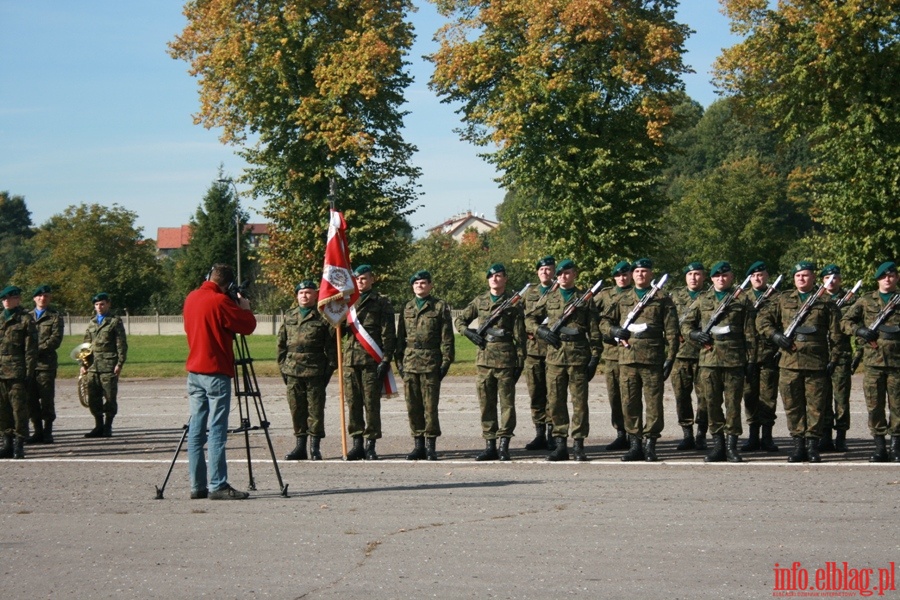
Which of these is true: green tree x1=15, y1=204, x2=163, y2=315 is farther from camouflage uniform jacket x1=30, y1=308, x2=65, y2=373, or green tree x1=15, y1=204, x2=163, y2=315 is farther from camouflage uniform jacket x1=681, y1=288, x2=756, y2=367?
camouflage uniform jacket x1=681, y1=288, x2=756, y2=367

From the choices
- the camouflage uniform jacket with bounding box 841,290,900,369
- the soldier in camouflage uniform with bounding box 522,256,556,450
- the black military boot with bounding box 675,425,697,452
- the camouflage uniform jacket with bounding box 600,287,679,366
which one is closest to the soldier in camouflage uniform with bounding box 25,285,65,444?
the soldier in camouflage uniform with bounding box 522,256,556,450

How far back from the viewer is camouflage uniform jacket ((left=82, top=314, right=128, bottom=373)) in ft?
53.2

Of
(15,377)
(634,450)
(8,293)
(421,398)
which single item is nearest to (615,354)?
A: (634,450)

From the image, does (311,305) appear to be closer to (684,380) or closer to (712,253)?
(684,380)

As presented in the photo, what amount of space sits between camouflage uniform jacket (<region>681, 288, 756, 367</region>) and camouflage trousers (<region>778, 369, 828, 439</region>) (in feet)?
1.70

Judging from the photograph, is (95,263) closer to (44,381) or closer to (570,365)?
(44,381)

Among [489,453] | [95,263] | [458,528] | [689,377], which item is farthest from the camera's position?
[95,263]

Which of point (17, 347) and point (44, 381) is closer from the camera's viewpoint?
point (17, 347)

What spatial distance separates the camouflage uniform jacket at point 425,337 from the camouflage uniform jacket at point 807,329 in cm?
356

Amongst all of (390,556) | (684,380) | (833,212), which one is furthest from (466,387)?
(390,556)

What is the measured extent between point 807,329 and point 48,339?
9688mm

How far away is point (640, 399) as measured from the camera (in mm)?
12633

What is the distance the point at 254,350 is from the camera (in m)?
47.2

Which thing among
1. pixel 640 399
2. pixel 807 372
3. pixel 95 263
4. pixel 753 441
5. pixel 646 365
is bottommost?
pixel 753 441
